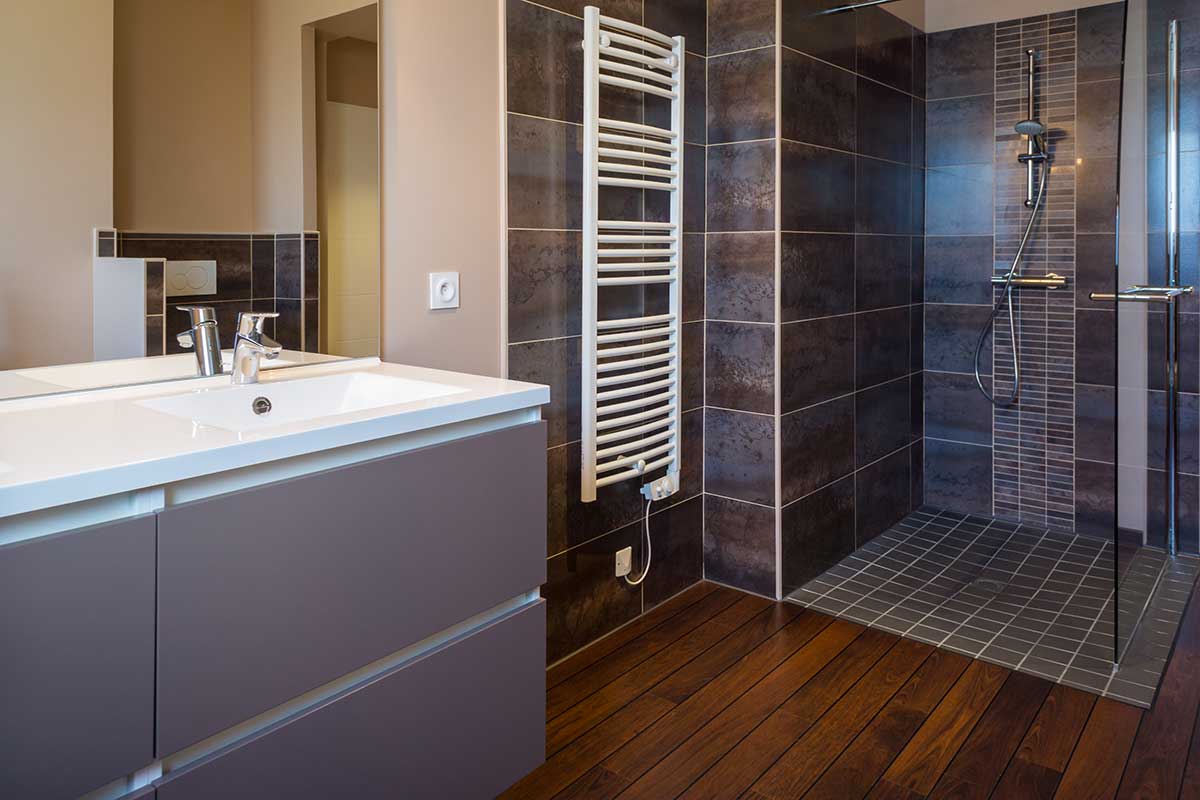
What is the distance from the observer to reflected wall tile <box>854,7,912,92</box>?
11.3 feet

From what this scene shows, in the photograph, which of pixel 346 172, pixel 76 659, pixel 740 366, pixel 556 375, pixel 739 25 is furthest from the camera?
pixel 740 366

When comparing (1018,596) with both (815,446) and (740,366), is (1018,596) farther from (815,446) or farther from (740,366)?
(740,366)

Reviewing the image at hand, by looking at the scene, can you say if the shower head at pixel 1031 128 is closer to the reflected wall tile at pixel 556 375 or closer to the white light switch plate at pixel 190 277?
the reflected wall tile at pixel 556 375

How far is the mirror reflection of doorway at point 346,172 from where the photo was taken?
2.03 metres

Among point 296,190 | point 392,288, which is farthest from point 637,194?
point 296,190

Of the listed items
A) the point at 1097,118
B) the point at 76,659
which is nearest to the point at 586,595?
the point at 76,659

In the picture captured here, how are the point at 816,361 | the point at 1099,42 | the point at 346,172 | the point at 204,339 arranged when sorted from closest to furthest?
the point at 204,339 → the point at 346,172 → the point at 816,361 → the point at 1099,42

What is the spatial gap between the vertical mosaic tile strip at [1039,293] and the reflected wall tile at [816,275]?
0.93 meters

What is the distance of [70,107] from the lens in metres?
1.62

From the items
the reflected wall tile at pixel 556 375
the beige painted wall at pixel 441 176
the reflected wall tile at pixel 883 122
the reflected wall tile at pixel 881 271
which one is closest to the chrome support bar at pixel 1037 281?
the reflected wall tile at pixel 881 271

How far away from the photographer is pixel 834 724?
92.4 inches

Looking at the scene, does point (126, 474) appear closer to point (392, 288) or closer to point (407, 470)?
point (407, 470)

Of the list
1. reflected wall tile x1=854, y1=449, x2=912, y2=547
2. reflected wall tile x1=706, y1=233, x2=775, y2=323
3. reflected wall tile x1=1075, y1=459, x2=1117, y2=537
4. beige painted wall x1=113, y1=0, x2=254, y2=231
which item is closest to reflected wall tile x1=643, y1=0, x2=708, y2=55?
reflected wall tile x1=706, y1=233, x2=775, y2=323

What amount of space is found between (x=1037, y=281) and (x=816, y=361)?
1.24 m
